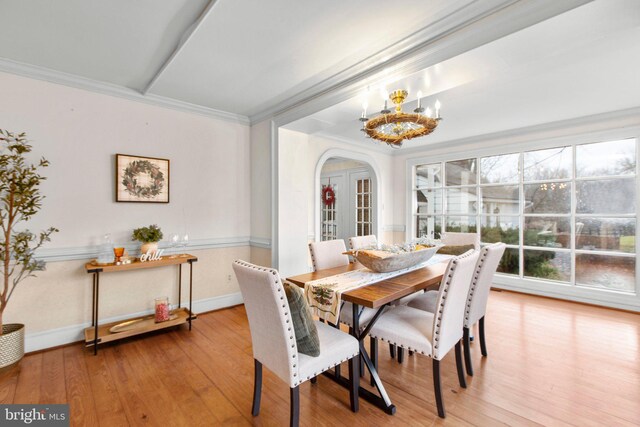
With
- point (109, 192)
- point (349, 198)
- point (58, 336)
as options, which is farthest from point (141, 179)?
point (349, 198)

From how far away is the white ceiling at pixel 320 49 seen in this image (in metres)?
1.74

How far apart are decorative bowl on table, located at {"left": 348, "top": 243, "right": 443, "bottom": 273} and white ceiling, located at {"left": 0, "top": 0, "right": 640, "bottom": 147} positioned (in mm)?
1337

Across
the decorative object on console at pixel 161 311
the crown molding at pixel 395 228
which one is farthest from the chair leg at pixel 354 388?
the crown molding at pixel 395 228

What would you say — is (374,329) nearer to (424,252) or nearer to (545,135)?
(424,252)

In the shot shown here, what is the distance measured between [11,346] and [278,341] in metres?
2.24

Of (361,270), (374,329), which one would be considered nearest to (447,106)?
(361,270)

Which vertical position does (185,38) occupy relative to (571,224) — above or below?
above

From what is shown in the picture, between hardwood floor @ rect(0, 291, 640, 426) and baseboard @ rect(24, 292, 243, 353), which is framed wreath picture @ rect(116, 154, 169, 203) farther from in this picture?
hardwood floor @ rect(0, 291, 640, 426)

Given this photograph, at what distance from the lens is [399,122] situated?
226cm

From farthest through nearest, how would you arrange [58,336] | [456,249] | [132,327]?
1. [456,249]
2. [132,327]
3. [58,336]

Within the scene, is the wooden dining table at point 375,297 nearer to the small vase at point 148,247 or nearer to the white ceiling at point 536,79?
the white ceiling at point 536,79

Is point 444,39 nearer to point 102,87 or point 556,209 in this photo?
point 102,87

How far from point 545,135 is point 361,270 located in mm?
3711

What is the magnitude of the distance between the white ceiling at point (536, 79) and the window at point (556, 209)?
0.63m
